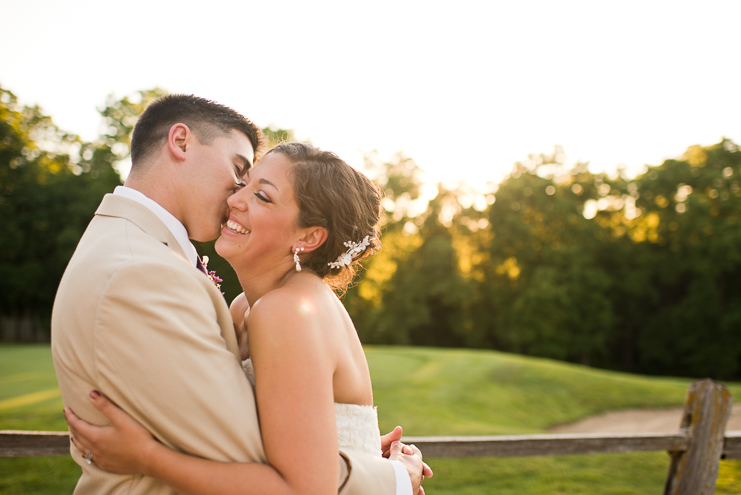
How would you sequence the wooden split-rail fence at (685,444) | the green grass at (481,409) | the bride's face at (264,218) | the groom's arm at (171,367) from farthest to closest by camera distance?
1. the green grass at (481,409)
2. the wooden split-rail fence at (685,444)
3. the bride's face at (264,218)
4. the groom's arm at (171,367)

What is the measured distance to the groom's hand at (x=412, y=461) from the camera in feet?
7.93

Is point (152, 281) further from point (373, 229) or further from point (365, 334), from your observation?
point (365, 334)

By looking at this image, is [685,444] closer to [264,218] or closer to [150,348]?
[264,218]

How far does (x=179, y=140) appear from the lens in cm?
245

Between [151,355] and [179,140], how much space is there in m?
1.23

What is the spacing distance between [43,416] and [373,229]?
33.4ft

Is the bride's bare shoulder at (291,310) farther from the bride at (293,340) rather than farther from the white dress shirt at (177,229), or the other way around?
the white dress shirt at (177,229)

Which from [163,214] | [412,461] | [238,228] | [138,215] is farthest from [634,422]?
[138,215]

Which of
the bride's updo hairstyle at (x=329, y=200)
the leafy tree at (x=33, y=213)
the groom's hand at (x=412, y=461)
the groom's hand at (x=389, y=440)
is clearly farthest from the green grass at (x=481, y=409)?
the leafy tree at (x=33, y=213)

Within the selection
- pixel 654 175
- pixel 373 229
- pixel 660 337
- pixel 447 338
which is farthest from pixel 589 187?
pixel 373 229

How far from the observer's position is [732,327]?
28.1 metres

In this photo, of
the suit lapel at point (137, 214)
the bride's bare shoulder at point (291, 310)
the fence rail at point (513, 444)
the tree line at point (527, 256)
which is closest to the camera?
the bride's bare shoulder at point (291, 310)

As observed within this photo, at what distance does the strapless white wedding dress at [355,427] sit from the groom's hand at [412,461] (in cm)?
18

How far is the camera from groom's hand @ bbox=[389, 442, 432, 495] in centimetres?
242
